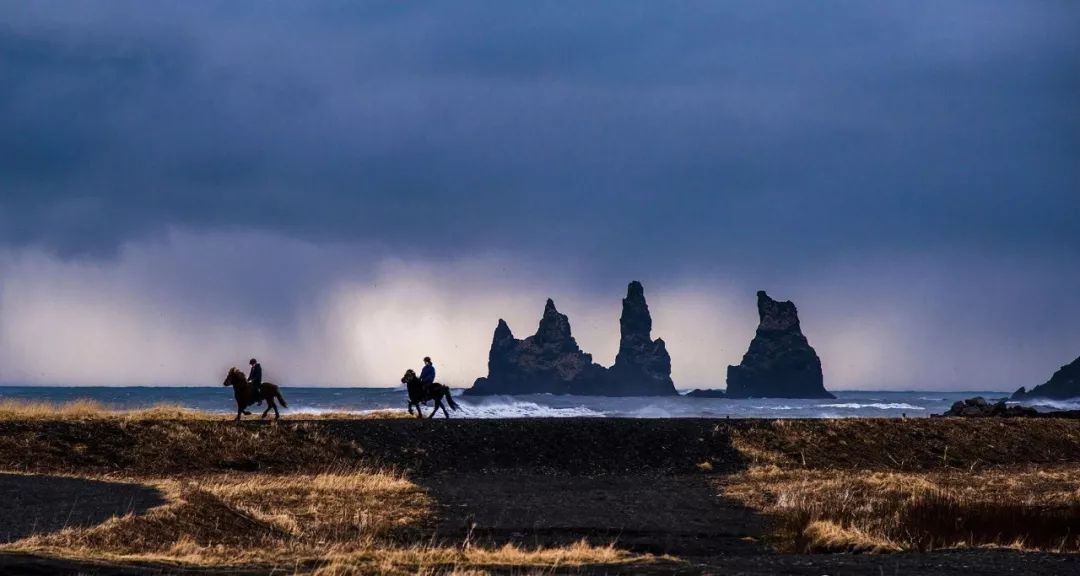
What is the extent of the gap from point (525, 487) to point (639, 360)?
16741cm

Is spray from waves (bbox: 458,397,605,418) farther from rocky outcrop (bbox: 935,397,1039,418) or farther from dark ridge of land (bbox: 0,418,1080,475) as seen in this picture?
dark ridge of land (bbox: 0,418,1080,475)

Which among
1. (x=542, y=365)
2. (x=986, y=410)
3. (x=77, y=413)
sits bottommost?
(x=77, y=413)

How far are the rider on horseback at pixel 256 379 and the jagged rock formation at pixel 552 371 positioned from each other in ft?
459

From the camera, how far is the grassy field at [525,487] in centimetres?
1881

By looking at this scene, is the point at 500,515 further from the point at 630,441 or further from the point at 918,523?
the point at 630,441

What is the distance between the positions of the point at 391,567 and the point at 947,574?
7.84 m

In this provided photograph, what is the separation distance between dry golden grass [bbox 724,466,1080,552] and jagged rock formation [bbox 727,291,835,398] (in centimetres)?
15361

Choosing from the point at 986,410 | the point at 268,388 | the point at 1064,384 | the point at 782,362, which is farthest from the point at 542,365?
the point at 268,388

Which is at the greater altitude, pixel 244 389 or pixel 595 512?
pixel 244 389

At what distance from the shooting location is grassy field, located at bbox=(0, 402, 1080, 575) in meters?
18.8

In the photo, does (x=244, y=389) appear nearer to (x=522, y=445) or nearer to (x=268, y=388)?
(x=268, y=388)

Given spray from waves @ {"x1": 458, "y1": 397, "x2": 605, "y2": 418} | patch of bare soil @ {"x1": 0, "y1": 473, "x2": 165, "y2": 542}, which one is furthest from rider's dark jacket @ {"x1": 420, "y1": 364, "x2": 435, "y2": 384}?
spray from waves @ {"x1": 458, "y1": 397, "x2": 605, "y2": 418}

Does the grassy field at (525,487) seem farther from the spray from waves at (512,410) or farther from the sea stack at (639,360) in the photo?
the sea stack at (639,360)

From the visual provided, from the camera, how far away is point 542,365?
185625mm
